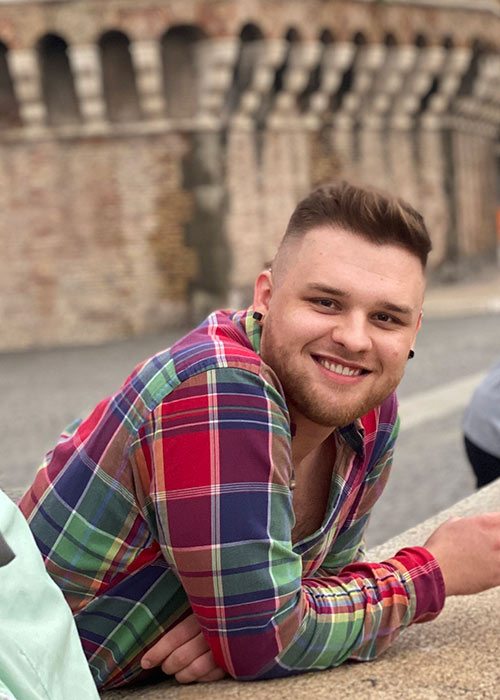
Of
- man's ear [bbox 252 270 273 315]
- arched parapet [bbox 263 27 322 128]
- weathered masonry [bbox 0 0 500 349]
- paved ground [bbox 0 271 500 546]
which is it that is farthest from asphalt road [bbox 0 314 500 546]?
arched parapet [bbox 263 27 322 128]

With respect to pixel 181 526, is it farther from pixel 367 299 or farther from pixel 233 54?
pixel 233 54

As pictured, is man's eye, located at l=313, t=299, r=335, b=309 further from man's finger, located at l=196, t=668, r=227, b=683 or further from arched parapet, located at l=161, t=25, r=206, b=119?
arched parapet, located at l=161, t=25, r=206, b=119

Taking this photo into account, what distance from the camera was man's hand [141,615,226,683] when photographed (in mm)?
1907

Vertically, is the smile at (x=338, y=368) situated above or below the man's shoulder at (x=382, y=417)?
above

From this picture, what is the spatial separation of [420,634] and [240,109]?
49.8 ft

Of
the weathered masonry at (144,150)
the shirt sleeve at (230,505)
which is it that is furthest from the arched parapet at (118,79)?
the shirt sleeve at (230,505)

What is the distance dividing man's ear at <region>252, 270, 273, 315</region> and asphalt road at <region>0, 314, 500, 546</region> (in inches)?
74.0

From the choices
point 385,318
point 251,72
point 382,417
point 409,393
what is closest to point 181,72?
point 251,72

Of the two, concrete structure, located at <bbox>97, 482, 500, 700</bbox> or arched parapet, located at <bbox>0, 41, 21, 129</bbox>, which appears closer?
concrete structure, located at <bbox>97, 482, 500, 700</bbox>

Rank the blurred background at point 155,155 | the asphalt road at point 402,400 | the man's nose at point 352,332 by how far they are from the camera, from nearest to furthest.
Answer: the man's nose at point 352,332 → the asphalt road at point 402,400 → the blurred background at point 155,155

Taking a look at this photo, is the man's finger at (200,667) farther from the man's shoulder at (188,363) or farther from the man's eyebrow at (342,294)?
the man's eyebrow at (342,294)

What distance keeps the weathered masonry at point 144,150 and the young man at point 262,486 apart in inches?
541

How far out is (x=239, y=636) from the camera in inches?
69.7

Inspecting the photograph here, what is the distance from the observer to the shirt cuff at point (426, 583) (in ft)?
6.37
